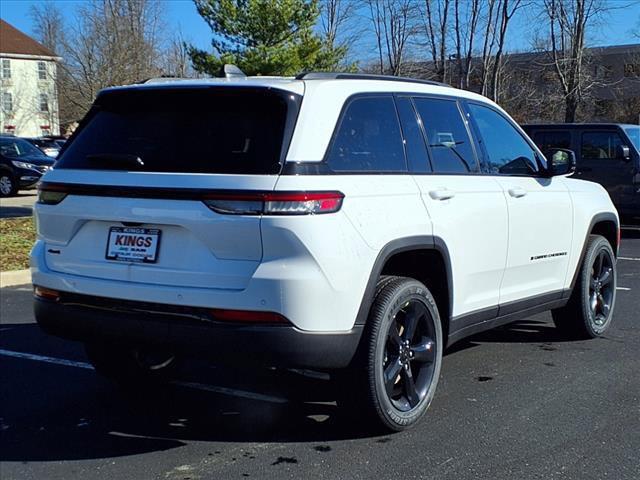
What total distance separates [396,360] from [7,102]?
63535 millimetres

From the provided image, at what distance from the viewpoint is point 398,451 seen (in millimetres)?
4074

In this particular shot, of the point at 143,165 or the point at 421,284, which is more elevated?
the point at 143,165

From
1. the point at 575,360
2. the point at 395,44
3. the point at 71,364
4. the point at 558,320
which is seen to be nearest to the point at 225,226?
the point at 71,364

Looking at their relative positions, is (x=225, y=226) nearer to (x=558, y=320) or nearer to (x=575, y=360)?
(x=575, y=360)

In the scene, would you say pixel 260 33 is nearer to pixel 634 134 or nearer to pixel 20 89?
pixel 634 134

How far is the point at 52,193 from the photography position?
424cm

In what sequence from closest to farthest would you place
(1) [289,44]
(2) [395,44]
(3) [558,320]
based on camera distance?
(3) [558,320] < (1) [289,44] < (2) [395,44]

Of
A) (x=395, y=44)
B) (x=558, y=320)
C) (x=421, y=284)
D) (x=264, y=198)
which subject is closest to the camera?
(x=264, y=198)

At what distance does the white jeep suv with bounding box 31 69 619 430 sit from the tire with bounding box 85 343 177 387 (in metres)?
0.05

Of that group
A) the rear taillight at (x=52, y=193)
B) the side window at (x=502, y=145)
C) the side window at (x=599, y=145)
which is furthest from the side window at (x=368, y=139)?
the side window at (x=599, y=145)

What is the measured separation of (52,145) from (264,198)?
87.7ft

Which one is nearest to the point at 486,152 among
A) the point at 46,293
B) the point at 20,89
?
the point at 46,293

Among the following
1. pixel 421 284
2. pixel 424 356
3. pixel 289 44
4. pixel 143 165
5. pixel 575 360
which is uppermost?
pixel 289 44

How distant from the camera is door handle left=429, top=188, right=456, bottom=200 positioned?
4480mm
